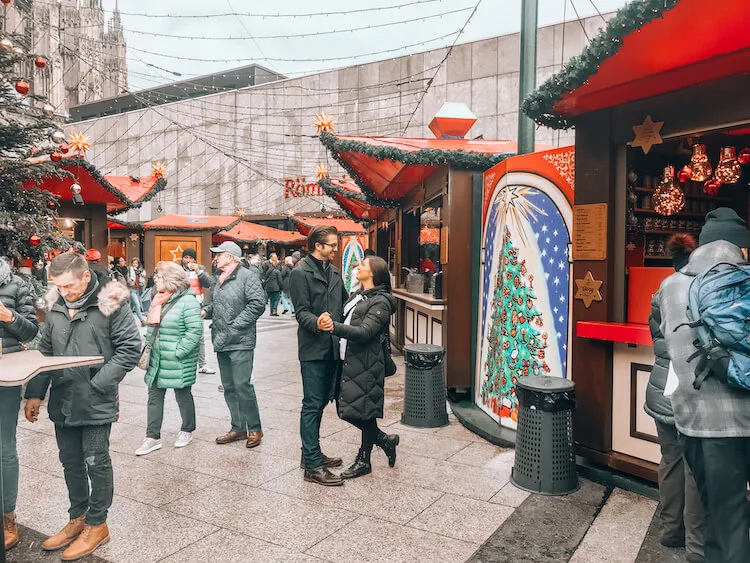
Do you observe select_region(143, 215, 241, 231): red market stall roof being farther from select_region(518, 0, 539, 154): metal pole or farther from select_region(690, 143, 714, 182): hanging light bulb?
select_region(690, 143, 714, 182): hanging light bulb

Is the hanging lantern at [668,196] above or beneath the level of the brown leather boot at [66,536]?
above

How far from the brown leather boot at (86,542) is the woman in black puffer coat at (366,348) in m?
1.75

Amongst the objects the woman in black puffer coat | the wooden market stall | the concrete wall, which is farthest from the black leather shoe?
the concrete wall

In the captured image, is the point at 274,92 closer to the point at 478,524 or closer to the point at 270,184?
the point at 270,184

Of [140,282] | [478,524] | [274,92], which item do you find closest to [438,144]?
[478,524]

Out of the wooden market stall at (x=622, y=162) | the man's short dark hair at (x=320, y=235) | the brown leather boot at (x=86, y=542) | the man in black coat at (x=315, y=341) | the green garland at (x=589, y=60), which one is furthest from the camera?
the man's short dark hair at (x=320, y=235)

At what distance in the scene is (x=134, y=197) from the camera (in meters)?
12.4

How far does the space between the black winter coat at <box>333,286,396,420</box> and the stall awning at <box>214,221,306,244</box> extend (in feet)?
59.4

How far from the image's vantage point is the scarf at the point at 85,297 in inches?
134

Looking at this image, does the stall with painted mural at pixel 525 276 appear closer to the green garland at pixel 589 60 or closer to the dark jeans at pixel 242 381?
the green garland at pixel 589 60

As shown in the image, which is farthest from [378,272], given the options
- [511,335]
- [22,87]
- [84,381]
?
[22,87]

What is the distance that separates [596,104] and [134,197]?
34.2ft

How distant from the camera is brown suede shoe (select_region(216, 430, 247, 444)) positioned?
5.52 m

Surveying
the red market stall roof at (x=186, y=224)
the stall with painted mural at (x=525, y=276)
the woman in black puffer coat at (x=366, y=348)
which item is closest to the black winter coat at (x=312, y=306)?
the woman in black puffer coat at (x=366, y=348)
